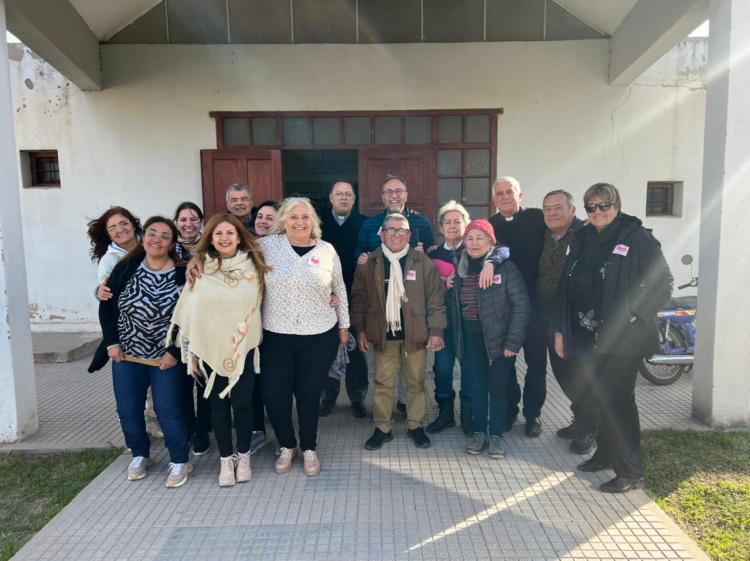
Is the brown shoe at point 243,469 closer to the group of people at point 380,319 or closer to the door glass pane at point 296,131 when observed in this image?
the group of people at point 380,319

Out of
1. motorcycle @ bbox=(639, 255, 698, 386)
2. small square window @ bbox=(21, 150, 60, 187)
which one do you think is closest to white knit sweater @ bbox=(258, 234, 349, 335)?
motorcycle @ bbox=(639, 255, 698, 386)

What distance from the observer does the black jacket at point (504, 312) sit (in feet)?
11.1

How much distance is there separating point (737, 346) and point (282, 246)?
3.42 metres

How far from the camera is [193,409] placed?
3.51 metres

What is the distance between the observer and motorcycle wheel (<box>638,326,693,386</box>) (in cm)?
492

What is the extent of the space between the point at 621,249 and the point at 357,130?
434 centimetres

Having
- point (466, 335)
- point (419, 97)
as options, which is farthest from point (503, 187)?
point (419, 97)

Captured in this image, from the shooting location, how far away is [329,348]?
3.29 meters

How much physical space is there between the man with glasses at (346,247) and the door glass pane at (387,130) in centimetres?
264

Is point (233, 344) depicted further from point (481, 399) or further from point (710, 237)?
point (710, 237)

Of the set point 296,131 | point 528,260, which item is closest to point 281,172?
point 296,131

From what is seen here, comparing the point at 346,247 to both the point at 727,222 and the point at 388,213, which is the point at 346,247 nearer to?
the point at 388,213

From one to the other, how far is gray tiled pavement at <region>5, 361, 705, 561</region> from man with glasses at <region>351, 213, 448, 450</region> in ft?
1.22

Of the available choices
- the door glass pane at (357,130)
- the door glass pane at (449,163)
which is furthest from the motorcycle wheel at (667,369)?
the door glass pane at (357,130)
